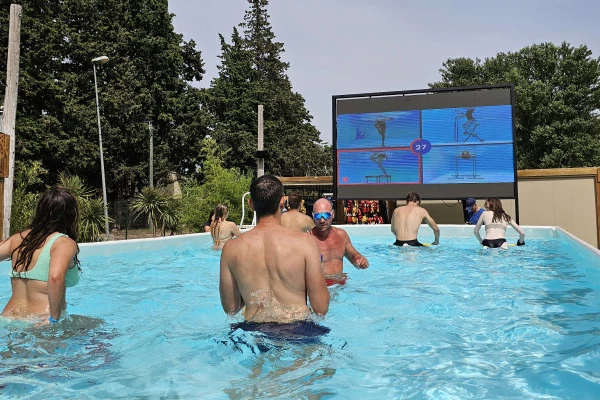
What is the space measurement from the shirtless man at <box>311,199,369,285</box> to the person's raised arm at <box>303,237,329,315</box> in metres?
1.80

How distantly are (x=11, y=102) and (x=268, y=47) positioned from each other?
1283 inches

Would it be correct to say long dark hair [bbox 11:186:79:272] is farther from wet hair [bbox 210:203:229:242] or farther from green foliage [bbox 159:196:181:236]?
green foliage [bbox 159:196:181:236]

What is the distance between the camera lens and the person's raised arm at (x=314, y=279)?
2.80 metres

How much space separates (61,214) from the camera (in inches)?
126

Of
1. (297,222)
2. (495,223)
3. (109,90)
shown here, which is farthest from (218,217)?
(109,90)

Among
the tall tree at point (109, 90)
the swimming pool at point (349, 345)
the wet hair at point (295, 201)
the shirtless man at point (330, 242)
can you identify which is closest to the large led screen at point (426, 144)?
the swimming pool at point (349, 345)

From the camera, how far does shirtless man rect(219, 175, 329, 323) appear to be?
9.23ft

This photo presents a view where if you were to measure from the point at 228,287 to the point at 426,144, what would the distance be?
12.9m

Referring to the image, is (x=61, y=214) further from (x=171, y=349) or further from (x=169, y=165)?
(x=169, y=165)

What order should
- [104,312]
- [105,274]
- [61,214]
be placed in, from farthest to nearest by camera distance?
1. [105,274]
2. [104,312]
3. [61,214]

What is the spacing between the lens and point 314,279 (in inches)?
111

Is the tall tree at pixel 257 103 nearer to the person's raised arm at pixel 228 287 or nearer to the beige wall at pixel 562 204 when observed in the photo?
the beige wall at pixel 562 204

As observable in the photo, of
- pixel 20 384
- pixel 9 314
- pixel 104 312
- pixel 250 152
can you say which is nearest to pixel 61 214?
pixel 9 314

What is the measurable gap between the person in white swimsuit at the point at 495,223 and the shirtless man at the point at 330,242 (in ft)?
15.5
